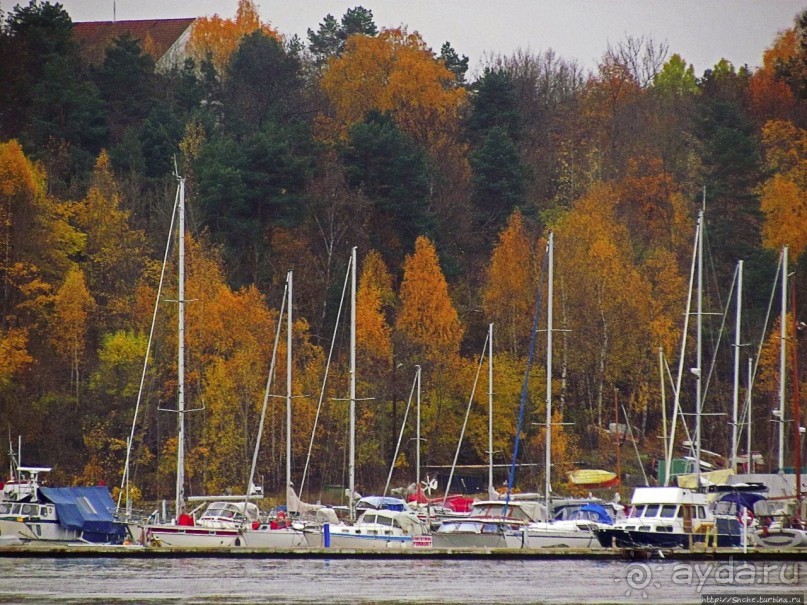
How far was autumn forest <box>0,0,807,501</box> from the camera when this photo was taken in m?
85.9

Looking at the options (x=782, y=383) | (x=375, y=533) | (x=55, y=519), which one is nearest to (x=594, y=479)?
(x=782, y=383)

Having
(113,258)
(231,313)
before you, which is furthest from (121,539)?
(113,258)

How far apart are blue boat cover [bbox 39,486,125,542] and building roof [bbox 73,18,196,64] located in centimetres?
8181

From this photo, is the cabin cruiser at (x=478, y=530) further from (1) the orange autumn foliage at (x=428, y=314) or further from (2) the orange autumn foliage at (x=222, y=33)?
(2) the orange autumn foliage at (x=222, y=33)

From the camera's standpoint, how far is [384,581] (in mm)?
53969

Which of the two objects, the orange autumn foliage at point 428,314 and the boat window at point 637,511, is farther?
the orange autumn foliage at point 428,314

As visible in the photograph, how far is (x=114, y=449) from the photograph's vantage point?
85.2 m

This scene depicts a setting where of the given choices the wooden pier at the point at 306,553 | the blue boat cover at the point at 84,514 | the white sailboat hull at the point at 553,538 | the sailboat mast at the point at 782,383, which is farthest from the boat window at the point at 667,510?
the blue boat cover at the point at 84,514

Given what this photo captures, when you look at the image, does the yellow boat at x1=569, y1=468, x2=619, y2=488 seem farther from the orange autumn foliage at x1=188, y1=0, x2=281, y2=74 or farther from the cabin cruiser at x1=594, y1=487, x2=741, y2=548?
the orange autumn foliage at x1=188, y1=0, x2=281, y2=74

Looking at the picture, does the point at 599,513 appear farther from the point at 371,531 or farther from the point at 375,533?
the point at 371,531

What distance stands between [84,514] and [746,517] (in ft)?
75.3

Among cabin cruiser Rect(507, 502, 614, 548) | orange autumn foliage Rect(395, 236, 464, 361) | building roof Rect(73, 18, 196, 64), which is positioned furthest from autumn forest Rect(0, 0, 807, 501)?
building roof Rect(73, 18, 196, 64)

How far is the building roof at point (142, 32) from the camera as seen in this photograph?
486 feet

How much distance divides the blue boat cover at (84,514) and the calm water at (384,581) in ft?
12.9
